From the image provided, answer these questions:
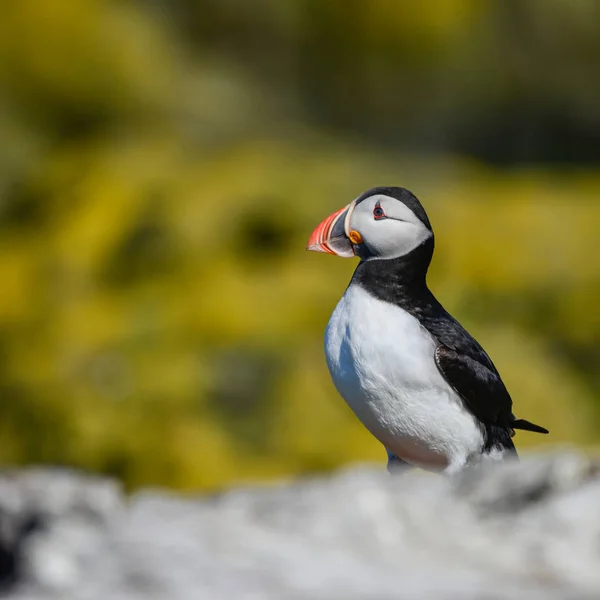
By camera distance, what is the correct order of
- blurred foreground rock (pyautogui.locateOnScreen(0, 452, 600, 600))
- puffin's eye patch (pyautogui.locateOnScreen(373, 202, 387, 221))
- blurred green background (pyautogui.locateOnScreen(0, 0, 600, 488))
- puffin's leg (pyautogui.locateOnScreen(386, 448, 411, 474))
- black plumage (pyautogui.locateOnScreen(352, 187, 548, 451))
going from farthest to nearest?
blurred green background (pyautogui.locateOnScreen(0, 0, 600, 488)) → puffin's leg (pyautogui.locateOnScreen(386, 448, 411, 474)) → black plumage (pyautogui.locateOnScreen(352, 187, 548, 451)) → puffin's eye patch (pyautogui.locateOnScreen(373, 202, 387, 221)) → blurred foreground rock (pyautogui.locateOnScreen(0, 452, 600, 600))

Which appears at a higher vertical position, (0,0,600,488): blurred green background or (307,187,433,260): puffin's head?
→ (0,0,600,488): blurred green background

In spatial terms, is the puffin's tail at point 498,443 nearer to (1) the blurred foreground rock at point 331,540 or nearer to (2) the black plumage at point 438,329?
(2) the black plumage at point 438,329

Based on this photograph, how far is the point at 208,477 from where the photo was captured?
8.89 m

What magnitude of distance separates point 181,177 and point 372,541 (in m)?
10.1

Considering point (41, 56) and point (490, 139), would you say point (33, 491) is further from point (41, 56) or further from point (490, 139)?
point (41, 56)

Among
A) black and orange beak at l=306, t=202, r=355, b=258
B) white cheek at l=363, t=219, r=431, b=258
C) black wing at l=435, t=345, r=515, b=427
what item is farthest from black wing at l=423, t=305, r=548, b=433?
black and orange beak at l=306, t=202, r=355, b=258

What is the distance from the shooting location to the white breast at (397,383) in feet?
12.1

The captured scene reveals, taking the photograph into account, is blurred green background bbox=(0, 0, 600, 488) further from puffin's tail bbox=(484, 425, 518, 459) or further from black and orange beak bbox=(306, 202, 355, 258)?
black and orange beak bbox=(306, 202, 355, 258)

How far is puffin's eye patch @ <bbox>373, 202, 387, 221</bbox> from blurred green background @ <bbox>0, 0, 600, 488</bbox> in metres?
5.40

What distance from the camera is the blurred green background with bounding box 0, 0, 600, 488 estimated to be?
31.0ft

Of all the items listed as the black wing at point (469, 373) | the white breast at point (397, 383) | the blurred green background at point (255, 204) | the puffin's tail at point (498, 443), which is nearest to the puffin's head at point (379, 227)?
the white breast at point (397, 383)

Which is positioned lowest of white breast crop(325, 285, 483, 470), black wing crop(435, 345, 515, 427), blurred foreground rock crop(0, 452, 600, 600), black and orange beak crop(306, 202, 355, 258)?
blurred foreground rock crop(0, 452, 600, 600)

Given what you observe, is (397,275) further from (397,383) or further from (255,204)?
(255,204)

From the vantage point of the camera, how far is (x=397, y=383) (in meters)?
3.68
